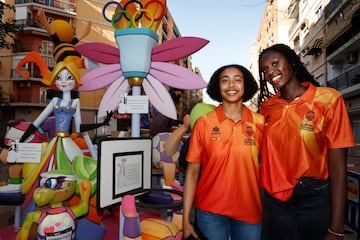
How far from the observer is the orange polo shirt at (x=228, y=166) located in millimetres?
1613

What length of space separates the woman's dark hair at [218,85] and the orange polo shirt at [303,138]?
1.03 feet

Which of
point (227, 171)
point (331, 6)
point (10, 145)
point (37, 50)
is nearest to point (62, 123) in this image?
point (10, 145)

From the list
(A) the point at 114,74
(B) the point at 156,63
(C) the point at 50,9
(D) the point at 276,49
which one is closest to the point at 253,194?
(D) the point at 276,49

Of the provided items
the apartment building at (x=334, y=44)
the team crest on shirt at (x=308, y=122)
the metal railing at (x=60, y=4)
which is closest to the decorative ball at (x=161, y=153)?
the team crest on shirt at (x=308, y=122)

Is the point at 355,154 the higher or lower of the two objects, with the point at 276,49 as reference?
lower

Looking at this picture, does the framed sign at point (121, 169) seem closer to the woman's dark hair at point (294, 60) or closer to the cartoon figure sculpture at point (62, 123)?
the woman's dark hair at point (294, 60)

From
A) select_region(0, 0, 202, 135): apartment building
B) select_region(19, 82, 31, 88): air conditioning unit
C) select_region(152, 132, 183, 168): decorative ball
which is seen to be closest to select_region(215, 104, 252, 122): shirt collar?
select_region(152, 132, 183, 168): decorative ball

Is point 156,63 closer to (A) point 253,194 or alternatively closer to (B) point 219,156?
(B) point 219,156

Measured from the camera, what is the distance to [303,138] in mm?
1536

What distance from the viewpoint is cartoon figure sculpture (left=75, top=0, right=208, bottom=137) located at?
2.87m

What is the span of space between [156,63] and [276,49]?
159 centimetres

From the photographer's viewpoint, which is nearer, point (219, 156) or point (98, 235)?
point (219, 156)

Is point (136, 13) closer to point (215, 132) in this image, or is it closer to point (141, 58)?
point (141, 58)

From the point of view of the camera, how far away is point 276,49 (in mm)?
1714
